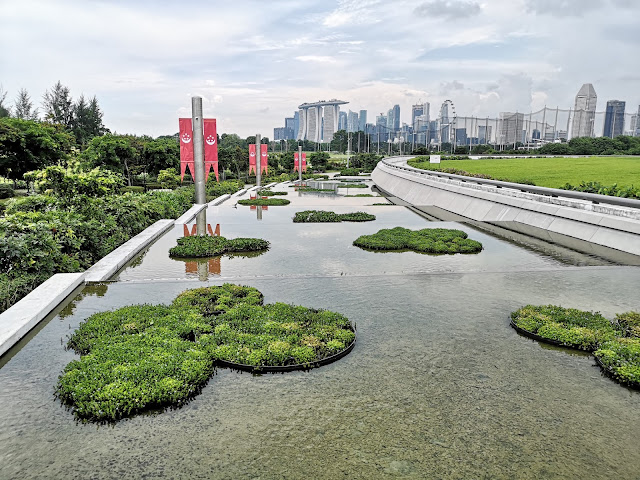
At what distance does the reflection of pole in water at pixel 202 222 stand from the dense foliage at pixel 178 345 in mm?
7541

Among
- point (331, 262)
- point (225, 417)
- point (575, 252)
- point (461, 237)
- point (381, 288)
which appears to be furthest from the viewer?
point (461, 237)

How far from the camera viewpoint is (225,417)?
14.5ft

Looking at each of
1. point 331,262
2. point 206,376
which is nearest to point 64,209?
point 331,262

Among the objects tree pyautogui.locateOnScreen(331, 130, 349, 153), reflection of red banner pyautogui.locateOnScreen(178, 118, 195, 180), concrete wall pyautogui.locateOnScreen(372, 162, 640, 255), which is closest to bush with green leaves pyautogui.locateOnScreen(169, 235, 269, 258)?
concrete wall pyautogui.locateOnScreen(372, 162, 640, 255)

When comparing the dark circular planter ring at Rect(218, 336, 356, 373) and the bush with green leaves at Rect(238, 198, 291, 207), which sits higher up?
the dark circular planter ring at Rect(218, 336, 356, 373)

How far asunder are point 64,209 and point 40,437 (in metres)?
9.04

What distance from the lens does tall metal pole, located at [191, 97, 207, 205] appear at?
846 inches

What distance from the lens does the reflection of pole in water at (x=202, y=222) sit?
15178mm

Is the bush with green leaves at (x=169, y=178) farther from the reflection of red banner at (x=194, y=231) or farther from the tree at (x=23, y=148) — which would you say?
the reflection of red banner at (x=194, y=231)

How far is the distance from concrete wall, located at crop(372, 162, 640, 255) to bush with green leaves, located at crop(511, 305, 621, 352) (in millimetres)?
5858

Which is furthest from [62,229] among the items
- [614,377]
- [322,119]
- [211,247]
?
[322,119]

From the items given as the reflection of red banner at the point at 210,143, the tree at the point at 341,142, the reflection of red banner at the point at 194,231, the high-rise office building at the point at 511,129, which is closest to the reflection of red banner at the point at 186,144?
the reflection of red banner at the point at 210,143

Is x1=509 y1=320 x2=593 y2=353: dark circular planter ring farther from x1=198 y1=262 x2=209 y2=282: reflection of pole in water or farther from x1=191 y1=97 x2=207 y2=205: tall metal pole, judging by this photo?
x1=191 y1=97 x2=207 y2=205: tall metal pole

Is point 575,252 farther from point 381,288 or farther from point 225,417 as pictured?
point 225,417
